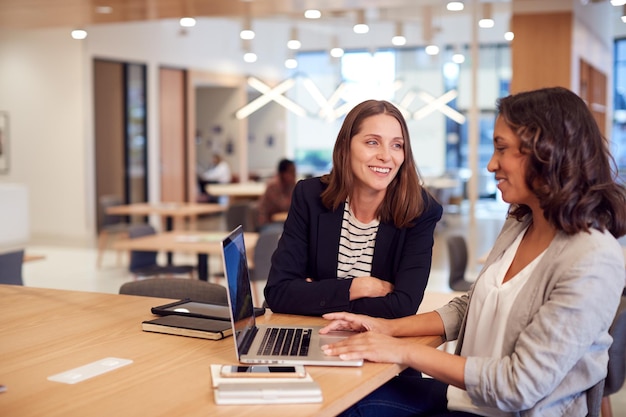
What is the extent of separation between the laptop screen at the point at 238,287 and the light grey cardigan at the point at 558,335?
62cm

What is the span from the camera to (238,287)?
226 centimetres

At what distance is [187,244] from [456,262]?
2136 mm

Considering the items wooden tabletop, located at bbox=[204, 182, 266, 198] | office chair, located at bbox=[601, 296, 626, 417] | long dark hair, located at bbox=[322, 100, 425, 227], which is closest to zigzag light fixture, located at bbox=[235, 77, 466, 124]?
wooden tabletop, located at bbox=[204, 182, 266, 198]

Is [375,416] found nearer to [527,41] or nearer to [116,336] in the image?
[116,336]

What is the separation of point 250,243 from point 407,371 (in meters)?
3.82

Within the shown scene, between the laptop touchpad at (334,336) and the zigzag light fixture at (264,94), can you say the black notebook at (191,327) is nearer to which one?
the laptop touchpad at (334,336)

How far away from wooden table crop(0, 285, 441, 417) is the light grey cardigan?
0.29 m

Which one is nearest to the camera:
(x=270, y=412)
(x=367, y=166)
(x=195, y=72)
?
(x=270, y=412)

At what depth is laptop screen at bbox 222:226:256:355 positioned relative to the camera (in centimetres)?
214

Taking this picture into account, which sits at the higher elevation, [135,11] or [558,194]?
[135,11]

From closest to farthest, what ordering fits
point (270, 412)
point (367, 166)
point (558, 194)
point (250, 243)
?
point (270, 412) → point (558, 194) → point (367, 166) → point (250, 243)

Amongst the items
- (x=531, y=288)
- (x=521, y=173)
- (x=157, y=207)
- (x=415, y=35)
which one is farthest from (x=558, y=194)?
(x=415, y=35)

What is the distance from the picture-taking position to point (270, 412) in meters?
1.80

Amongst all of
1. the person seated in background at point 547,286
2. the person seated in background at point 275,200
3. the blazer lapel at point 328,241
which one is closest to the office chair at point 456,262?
the person seated in background at point 275,200
